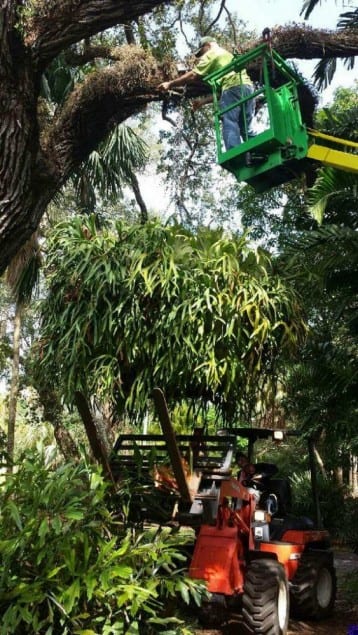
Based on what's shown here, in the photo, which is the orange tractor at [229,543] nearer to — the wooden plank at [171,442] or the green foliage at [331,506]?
the wooden plank at [171,442]

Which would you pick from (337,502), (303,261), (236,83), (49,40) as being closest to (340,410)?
(303,261)

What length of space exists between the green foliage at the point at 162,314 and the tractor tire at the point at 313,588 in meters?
2.66

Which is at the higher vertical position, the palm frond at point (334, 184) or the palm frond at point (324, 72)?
the palm frond at point (324, 72)

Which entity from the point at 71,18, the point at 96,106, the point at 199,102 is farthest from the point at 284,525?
the point at 199,102

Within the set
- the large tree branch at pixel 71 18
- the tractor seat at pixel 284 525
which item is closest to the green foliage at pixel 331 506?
the tractor seat at pixel 284 525

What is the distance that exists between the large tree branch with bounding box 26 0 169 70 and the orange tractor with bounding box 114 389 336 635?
384cm

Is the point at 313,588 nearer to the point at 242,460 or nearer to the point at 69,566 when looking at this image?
the point at 242,460

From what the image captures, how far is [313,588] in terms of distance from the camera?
23.7 feet

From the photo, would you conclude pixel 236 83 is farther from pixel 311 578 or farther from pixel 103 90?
pixel 311 578

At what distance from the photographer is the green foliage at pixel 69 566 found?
132 inches

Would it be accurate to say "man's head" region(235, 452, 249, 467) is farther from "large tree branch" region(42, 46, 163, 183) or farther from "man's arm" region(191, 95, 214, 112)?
"man's arm" region(191, 95, 214, 112)

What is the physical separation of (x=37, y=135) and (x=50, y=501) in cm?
401

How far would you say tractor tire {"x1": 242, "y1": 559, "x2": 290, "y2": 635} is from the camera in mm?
5996

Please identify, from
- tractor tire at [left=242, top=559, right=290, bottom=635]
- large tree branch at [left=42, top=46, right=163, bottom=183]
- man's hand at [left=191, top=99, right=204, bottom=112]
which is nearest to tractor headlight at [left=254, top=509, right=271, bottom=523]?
tractor tire at [left=242, top=559, right=290, bottom=635]
